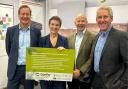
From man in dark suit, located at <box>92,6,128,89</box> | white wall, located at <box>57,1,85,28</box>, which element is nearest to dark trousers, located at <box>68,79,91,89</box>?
man in dark suit, located at <box>92,6,128,89</box>

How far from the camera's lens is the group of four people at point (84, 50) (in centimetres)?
248

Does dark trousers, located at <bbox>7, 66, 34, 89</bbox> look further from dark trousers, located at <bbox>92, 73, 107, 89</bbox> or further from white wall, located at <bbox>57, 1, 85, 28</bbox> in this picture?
white wall, located at <bbox>57, 1, 85, 28</bbox>

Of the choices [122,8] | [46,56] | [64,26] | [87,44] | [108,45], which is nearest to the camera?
[108,45]

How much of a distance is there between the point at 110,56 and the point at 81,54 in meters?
0.73

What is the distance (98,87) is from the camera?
2.64m

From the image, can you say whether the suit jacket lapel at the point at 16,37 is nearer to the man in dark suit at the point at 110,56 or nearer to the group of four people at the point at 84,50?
the group of four people at the point at 84,50

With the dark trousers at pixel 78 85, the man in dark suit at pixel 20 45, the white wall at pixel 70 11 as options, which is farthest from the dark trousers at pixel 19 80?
the white wall at pixel 70 11

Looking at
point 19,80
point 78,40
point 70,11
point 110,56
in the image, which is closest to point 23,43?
point 19,80

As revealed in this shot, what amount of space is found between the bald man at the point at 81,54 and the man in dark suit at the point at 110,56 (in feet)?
1.48

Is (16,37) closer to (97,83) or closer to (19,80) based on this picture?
(19,80)

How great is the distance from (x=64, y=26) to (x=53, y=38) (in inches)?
152

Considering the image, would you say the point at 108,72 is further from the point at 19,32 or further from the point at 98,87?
the point at 19,32

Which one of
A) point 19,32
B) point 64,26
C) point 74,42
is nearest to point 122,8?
point 64,26

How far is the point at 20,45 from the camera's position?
3.17 m
